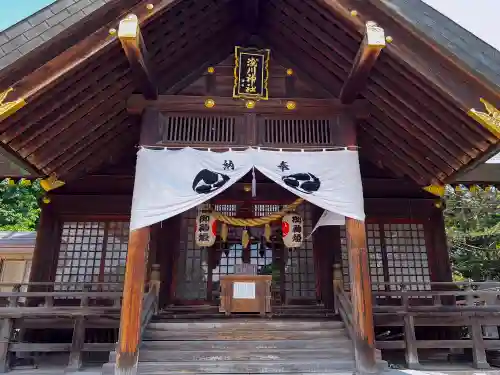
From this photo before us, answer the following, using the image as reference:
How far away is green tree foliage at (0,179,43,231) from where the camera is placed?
83.6 ft

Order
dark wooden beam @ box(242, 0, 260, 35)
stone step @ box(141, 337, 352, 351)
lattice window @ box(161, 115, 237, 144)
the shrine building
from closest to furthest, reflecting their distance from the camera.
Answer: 1. the shrine building
2. stone step @ box(141, 337, 352, 351)
3. lattice window @ box(161, 115, 237, 144)
4. dark wooden beam @ box(242, 0, 260, 35)

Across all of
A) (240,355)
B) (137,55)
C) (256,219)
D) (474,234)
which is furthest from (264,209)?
(474,234)

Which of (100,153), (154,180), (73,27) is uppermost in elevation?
(73,27)

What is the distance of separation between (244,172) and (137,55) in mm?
2483

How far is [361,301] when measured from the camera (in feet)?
20.5

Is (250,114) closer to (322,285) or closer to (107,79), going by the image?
(107,79)

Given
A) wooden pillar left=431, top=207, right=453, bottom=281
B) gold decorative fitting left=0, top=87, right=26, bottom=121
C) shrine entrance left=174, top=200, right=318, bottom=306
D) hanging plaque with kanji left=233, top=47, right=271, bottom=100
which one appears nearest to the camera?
gold decorative fitting left=0, top=87, right=26, bottom=121

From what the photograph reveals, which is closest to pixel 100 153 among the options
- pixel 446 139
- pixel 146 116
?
pixel 146 116

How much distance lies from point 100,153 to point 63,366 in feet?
14.3

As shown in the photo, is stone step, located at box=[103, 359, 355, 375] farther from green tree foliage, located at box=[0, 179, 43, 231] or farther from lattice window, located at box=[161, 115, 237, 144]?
green tree foliage, located at box=[0, 179, 43, 231]

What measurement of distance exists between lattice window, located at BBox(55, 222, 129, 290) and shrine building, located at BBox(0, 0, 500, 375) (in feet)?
0.13

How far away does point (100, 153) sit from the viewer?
8.88 meters

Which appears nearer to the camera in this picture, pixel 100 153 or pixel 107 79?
pixel 107 79

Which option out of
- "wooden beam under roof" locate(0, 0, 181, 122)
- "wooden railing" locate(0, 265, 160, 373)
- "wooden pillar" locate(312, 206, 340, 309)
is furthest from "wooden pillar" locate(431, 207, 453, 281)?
"wooden beam under roof" locate(0, 0, 181, 122)
